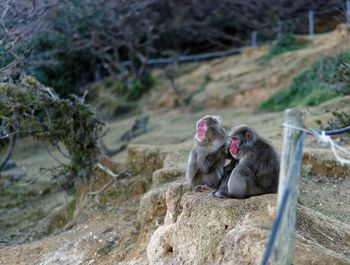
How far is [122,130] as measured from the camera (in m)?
21.5

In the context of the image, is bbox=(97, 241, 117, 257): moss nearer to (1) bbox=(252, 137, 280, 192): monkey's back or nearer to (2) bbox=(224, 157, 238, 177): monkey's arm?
(2) bbox=(224, 157, 238, 177): monkey's arm

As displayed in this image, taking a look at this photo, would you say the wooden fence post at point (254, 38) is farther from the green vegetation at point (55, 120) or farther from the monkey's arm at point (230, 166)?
the monkey's arm at point (230, 166)

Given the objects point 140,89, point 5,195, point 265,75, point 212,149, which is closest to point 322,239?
point 212,149

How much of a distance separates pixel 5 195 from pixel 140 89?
10.9 meters

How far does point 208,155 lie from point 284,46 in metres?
16.5

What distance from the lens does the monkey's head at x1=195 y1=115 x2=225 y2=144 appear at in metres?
6.72

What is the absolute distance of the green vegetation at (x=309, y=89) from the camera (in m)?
16.3

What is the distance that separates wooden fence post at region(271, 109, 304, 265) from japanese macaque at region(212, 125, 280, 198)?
188 centimetres

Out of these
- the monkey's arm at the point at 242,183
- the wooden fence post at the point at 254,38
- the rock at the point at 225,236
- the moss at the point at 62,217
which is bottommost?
the moss at the point at 62,217

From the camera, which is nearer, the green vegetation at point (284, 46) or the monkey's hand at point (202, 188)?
the monkey's hand at point (202, 188)

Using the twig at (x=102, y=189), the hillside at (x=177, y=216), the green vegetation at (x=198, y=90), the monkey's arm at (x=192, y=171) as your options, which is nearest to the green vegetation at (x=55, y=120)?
the hillside at (x=177, y=216)

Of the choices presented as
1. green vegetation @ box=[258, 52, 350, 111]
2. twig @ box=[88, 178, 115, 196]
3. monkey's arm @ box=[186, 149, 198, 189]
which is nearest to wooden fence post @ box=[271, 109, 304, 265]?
monkey's arm @ box=[186, 149, 198, 189]

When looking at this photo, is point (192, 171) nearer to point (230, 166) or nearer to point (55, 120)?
point (230, 166)

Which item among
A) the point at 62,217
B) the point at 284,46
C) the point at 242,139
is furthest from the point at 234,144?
the point at 284,46
